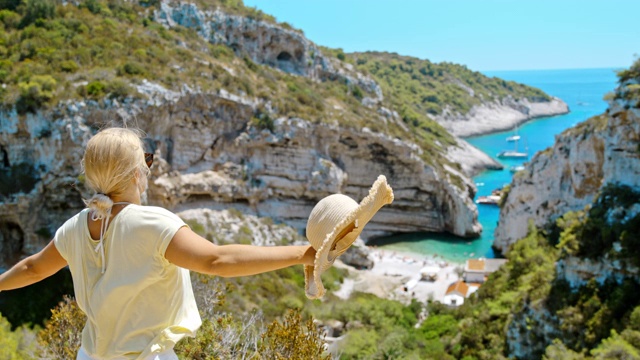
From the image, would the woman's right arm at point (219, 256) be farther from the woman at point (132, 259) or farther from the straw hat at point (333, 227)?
the straw hat at point (333, 227)

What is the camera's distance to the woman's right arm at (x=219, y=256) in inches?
74.7

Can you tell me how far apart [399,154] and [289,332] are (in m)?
31.3

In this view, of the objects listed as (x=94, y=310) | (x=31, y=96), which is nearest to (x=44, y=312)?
(x=31, y=96)

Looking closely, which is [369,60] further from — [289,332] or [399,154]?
[289,332]

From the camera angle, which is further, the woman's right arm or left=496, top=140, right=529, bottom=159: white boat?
left=496, top=140, right=529, bottom=159: white boat

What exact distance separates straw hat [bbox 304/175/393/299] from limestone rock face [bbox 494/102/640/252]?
721 inches

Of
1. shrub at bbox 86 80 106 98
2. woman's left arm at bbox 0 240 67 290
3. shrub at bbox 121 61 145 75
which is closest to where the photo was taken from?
woman's left arm at bbox 0 240 67 290

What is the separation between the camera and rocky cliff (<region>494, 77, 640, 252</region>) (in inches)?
685

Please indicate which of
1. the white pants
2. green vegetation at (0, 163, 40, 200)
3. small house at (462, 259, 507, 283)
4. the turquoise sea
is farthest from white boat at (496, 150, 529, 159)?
the white pants

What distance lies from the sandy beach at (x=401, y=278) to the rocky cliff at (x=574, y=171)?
519cm

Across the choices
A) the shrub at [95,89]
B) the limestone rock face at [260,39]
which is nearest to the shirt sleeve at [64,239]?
the shrub at [95,89]

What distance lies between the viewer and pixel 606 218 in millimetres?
16500

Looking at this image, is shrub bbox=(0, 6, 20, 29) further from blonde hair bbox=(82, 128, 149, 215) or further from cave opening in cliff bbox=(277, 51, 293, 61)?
blonde hair bbox=(82, 128, 149, 215)

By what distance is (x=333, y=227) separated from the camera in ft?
6.88
